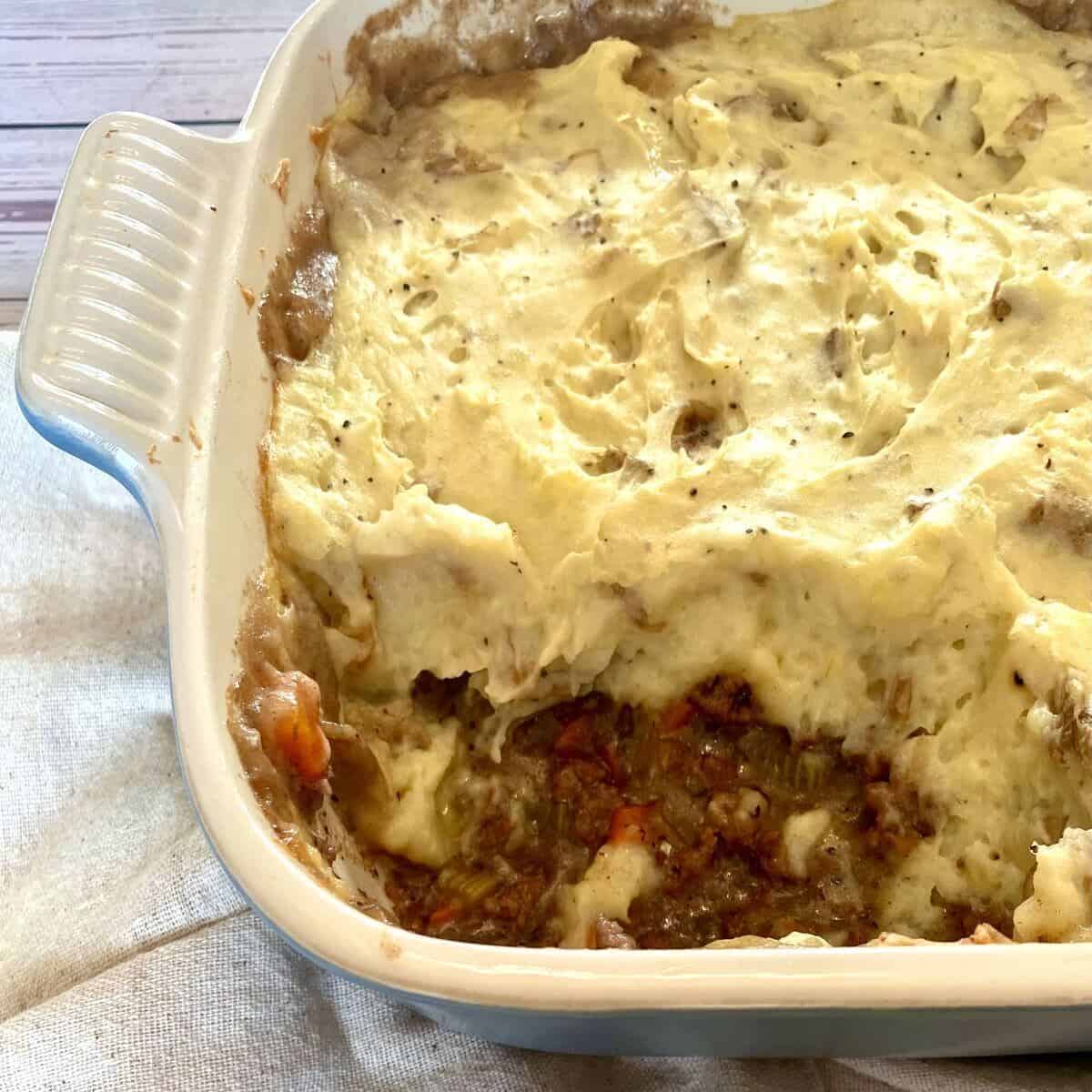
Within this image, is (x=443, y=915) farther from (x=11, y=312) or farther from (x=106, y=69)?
(x=106, y=69)

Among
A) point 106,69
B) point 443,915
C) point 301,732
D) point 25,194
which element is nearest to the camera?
point 301,732

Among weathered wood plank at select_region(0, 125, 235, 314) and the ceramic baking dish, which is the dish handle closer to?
the ceramic baking dish

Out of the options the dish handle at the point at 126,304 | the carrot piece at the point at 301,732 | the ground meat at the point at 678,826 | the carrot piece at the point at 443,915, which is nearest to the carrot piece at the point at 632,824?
the ground meat at the point at 678,826

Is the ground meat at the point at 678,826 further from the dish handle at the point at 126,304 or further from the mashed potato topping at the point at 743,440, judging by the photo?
the dish handle at the point at 126,304

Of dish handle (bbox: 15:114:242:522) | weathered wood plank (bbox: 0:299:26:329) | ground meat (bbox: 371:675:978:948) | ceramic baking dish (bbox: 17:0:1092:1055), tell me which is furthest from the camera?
weathered wood plank (bbox: 0:299:26:329)

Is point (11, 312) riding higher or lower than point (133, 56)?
lower

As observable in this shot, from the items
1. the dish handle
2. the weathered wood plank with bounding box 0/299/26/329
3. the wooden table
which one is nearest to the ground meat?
the dish handle

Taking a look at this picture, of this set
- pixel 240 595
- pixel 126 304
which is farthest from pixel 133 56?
pixel 240 595
